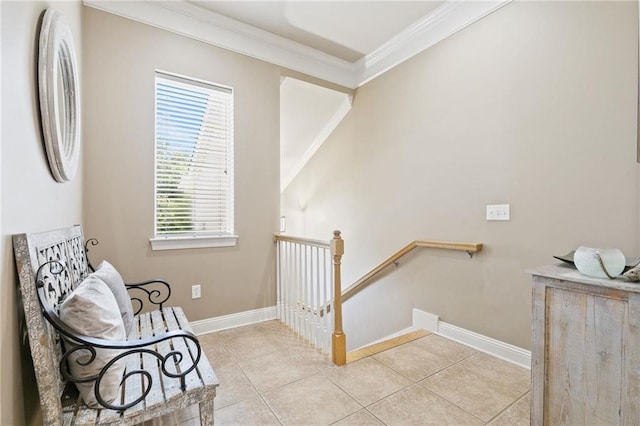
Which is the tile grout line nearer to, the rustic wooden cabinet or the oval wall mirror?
the rustic wooden cabinet

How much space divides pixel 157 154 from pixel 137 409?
199 centimetres

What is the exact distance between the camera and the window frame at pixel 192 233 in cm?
251

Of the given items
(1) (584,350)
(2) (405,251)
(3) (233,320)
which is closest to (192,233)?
(3) (233,320)

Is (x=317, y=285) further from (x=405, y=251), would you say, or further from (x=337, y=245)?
(x=405, y=251)

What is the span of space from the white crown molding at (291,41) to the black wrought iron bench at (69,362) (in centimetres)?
201

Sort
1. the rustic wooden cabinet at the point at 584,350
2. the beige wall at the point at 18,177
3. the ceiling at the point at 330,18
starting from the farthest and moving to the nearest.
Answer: the ceiling at the point at 330,18 < the rustic wooden cabinet at the point at 584,350 < the beige wall at the point at 18,177

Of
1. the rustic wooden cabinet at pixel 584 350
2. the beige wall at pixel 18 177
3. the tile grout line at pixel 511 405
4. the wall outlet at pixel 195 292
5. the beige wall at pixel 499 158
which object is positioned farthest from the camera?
the wall outlet at pixel 195 292

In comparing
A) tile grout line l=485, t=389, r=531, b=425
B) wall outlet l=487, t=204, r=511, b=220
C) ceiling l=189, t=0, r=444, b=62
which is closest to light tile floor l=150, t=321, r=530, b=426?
tile grout line l=485, t=389, r=531, b=425

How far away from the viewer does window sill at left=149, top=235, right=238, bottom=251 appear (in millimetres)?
2508

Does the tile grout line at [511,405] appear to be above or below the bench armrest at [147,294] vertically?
below

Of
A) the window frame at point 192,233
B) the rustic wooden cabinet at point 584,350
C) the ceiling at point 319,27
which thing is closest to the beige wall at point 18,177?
the window frame at point 192,233

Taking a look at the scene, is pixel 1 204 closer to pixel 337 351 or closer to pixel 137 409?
pixel 137 409

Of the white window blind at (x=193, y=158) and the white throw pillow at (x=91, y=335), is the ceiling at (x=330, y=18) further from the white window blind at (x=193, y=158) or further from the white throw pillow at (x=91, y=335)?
the white throw pillow at (x=91, y=335)

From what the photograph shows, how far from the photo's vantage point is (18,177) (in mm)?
1081
